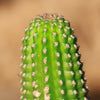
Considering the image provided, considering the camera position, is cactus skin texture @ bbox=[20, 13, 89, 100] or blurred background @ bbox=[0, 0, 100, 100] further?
blurred background @ bbox=[0, 0, 100, 100]

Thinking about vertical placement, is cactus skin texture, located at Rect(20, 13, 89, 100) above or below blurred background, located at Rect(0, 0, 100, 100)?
below

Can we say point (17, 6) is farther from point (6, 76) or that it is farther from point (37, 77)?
point (37, 77)

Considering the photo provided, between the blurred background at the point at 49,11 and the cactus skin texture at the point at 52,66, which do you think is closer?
the cactus skin texture at the point at 52,66

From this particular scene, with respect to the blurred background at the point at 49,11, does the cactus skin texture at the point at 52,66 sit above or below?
below

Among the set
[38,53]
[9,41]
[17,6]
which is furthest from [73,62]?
[17,6]
